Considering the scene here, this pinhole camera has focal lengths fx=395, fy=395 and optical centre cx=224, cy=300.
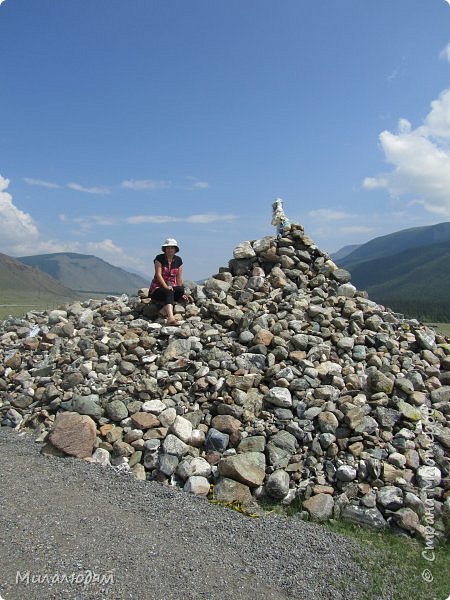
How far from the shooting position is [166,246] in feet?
35.5

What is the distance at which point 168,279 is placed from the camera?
11117mm

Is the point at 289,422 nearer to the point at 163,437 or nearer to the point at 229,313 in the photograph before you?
the point at 163,437

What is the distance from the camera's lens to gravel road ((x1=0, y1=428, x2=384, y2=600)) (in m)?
4.28

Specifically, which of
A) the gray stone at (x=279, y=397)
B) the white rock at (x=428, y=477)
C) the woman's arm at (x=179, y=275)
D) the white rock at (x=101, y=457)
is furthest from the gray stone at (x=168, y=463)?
the woman's arm at (x=179, y=275)

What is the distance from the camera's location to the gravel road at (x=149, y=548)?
4.28 m

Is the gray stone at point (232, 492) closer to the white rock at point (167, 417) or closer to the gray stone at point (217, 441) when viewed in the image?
the gray stone at point (217, 441)

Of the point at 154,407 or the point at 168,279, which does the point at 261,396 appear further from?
the point at 168,279

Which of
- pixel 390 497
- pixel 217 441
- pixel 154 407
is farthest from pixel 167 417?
pixel 390 497

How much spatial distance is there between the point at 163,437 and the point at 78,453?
150 cm

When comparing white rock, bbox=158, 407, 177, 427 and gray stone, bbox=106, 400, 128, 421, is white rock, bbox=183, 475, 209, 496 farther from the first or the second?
gray stone, bbox=106, 400, 128, 421

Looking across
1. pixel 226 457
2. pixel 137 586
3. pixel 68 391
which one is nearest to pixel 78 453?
pixel 68 391

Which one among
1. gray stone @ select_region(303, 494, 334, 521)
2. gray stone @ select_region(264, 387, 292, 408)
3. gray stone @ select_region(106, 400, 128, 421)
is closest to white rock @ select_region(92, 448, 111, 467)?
gray stone @ select_region(106, 400, 128, 421)

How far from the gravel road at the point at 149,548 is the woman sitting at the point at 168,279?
5319 millimetres

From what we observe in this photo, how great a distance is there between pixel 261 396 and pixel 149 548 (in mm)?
3617
